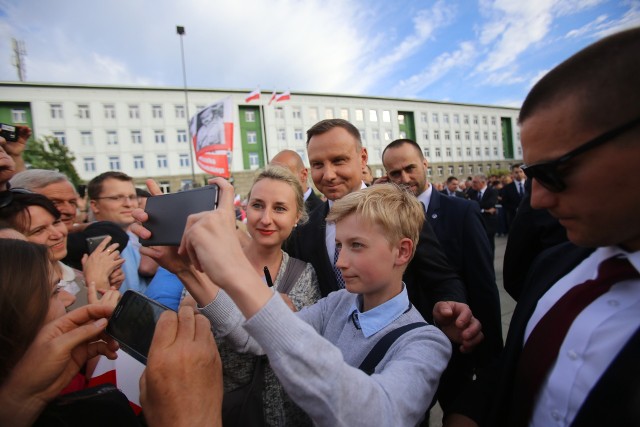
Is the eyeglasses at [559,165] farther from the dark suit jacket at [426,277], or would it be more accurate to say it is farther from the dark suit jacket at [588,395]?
the dark suit jacket at [426,277]

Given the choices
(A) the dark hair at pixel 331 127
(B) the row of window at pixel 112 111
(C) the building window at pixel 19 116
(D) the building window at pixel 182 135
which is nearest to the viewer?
(A) the dark hair at pixel 331 127

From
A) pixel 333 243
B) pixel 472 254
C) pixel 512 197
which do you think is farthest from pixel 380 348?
pixel 512 197

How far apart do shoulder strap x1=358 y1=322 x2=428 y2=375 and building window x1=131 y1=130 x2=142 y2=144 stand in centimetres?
3617

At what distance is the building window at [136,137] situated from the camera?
102ft

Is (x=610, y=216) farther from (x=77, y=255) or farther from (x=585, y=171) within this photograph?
(x=77, y=255)

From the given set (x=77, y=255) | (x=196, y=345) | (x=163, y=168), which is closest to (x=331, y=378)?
(x=196, y=345)

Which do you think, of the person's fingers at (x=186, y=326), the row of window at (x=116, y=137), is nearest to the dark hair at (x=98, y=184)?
the person's fingers at (x=186, y=326)

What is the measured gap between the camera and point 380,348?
1168 mm

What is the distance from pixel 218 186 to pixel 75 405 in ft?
2.58

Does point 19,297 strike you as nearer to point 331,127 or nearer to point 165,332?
point 165,332

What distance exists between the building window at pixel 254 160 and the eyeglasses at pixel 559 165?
3504 centimetres

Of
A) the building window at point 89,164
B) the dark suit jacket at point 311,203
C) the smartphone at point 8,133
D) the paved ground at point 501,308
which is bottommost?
the paved ground at point 501,308

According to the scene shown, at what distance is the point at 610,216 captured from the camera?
85 cm

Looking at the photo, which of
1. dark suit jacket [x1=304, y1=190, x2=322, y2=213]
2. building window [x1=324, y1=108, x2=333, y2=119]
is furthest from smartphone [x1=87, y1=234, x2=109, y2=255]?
building window [x1=324, y1=108, x2=333, y2=119]
